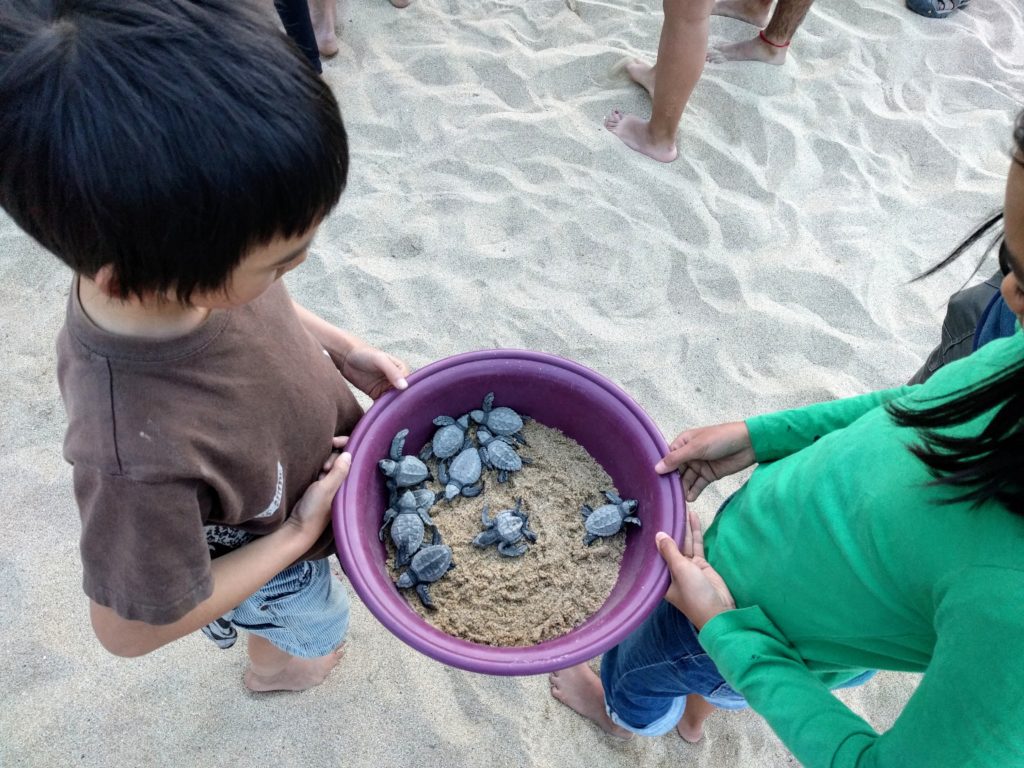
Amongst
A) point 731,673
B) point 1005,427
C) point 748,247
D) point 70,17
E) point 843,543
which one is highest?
point 70,17

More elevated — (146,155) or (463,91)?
(146,155)

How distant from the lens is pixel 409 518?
3.72 ft

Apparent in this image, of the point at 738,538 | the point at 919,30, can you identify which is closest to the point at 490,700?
the point at 738,538

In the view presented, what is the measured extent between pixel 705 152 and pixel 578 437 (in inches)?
64.0

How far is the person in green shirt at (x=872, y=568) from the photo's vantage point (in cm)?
60

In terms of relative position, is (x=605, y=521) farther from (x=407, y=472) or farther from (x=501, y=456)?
(x=407, y=472)

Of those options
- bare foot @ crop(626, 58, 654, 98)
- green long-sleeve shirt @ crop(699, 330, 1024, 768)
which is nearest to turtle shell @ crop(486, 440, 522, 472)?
green long-sleeve shirt @ crop(699, 330, 1024, 768)

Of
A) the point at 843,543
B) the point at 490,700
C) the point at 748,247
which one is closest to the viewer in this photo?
the point at 843,543

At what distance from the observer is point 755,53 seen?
279cm

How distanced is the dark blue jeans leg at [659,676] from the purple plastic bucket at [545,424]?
4.5 inches

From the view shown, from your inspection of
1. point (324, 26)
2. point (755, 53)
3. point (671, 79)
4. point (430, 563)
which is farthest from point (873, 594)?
point (324, 26)

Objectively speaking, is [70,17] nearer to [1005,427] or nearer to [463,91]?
[1005,427]

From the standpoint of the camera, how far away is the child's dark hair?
0.57 metres

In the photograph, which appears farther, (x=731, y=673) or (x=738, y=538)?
(x=738, y=538)
